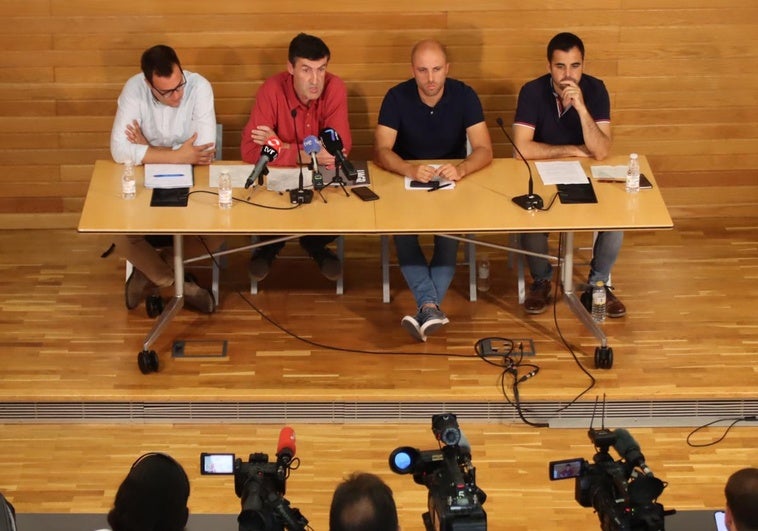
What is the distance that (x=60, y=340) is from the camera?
646cm

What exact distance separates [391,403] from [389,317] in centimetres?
73

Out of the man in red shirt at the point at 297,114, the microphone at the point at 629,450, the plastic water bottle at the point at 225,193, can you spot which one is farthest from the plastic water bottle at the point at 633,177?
the microphone at the point at 629,450

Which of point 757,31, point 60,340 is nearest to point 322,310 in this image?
point 60,340

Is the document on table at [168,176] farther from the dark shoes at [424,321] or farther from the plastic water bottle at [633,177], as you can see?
the plastic water bottle at [633,177]

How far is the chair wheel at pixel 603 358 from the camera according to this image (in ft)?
20.3

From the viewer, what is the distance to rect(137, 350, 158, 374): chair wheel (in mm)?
6145

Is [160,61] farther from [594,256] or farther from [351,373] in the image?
[594,256]

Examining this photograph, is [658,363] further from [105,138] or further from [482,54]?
[105,138]

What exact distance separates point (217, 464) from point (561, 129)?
3412 mm

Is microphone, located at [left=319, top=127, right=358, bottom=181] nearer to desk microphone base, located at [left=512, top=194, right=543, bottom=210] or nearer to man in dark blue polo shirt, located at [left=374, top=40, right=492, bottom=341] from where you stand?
man in dark blue polo shirt, located at [left=374, top=40, right=492, bottom=341]

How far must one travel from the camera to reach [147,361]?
6.15 metres

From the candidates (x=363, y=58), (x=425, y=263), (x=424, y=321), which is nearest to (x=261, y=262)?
(x=425, y=263)

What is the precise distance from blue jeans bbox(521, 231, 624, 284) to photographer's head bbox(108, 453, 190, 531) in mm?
3552

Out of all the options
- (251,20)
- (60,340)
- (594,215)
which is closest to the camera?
(594,215)
